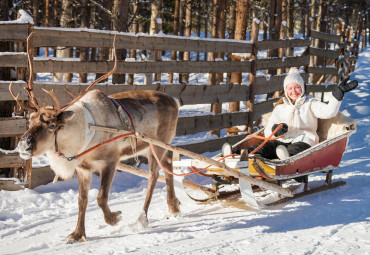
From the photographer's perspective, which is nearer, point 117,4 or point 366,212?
point 366,212

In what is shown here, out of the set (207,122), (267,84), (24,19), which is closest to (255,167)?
(24,19)

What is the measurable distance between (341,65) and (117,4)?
31.8 ft

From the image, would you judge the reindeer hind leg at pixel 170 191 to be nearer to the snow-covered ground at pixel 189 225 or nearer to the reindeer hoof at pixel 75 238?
the snow-covered ground at pixel 189 225

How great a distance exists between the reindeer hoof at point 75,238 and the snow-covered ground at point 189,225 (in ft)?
0.22

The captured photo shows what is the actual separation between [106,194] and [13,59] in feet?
7.40

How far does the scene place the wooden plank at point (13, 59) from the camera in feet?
18.6

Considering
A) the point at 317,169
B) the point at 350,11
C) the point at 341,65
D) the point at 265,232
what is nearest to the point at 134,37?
the point at 317,169

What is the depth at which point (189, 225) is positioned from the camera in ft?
16.1

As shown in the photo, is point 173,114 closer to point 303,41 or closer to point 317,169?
point 317,169

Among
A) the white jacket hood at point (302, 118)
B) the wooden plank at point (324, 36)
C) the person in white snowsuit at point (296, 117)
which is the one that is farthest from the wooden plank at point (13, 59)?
the wooden plank at point (324, 36)

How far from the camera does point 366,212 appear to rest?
5148 millimetres

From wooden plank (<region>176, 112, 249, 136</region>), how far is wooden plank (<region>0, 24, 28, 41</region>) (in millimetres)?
3040

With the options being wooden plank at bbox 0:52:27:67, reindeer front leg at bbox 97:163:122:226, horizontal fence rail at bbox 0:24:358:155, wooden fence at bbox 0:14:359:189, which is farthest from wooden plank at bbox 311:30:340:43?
reindeer front leg at bbox 97:163:122:226

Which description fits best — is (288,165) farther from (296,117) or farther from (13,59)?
(13,59)
